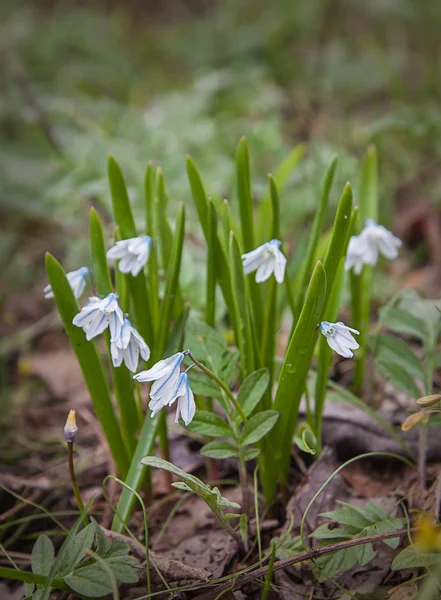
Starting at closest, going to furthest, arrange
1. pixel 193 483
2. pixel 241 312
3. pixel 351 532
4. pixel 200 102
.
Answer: pixel 193 483 < pixel 351 532 < pixel 241 312 < pixel 200 102

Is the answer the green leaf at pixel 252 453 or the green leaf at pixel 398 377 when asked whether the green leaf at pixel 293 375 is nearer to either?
the green leaf at pixel 252 453

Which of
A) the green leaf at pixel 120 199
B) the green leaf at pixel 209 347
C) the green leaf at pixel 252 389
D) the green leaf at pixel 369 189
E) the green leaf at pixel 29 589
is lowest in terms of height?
the green leaf at pixel 29 589

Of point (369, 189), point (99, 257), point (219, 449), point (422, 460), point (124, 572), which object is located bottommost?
point (422, 460)

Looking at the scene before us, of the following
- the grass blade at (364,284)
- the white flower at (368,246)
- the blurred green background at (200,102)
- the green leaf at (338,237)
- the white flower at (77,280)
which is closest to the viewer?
the green leaf at (338,237)

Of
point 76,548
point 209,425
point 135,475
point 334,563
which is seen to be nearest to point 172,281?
point 209,425

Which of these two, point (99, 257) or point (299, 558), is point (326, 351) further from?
point (99, 257)

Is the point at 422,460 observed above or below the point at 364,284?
below

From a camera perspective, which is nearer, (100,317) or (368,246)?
(100,317)

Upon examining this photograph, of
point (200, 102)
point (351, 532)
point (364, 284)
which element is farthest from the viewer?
point (200, 102)

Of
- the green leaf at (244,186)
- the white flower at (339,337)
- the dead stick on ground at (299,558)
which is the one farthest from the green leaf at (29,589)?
the green leaf at (244,186)
